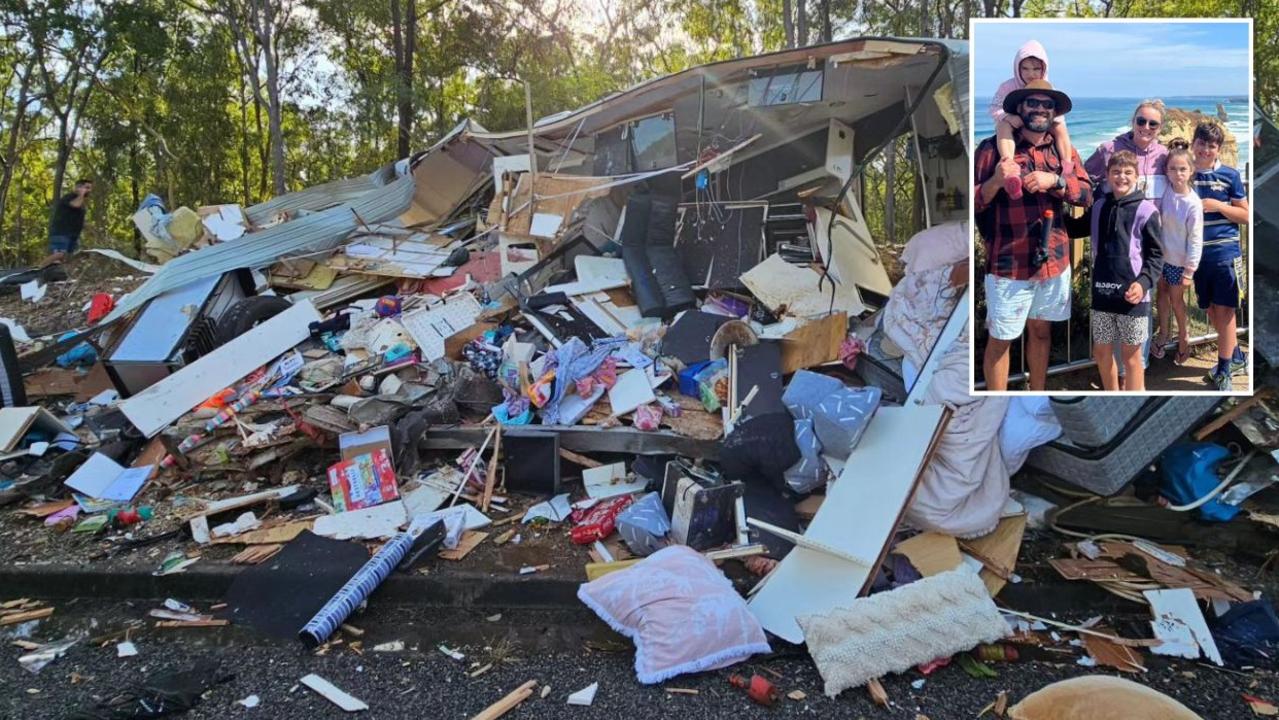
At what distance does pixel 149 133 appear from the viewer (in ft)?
56.3

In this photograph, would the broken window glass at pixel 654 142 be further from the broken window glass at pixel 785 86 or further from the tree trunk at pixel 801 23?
the tree trunk at pixel 801 23

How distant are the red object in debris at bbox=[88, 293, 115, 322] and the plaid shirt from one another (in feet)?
28.3

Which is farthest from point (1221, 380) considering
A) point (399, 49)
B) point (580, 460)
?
point (399, 49)

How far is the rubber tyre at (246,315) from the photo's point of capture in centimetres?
671

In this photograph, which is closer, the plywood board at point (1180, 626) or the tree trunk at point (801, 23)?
the plywood board at point (1180, 626)

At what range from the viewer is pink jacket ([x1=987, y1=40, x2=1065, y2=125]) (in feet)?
7.74

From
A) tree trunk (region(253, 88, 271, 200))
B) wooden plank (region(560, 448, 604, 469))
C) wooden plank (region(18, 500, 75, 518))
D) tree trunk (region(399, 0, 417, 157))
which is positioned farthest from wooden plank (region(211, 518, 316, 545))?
tree trunk (region(253, 88, 271, 200))

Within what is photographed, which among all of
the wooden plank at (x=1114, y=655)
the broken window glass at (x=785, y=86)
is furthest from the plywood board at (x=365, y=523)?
the broken window glass at (x=785, y=86)

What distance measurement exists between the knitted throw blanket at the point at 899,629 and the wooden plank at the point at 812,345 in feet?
7.50

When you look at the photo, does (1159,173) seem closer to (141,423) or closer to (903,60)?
(903,60)

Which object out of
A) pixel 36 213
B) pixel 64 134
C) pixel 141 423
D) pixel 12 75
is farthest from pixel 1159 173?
pixel 36 213

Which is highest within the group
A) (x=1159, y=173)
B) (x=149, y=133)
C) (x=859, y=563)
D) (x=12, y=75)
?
(x=12, y=75)

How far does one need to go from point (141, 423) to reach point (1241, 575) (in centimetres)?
692

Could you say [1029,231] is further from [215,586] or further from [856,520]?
[215,586]
